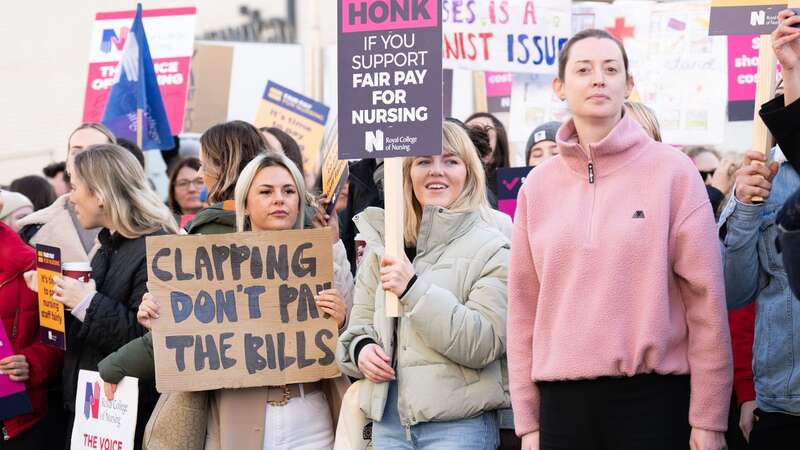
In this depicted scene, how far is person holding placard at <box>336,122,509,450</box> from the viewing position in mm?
4543

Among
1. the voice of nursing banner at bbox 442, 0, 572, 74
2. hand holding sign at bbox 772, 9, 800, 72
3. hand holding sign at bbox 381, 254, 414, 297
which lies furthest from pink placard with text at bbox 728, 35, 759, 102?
hand holding sign at bbox 381, 254, 414, 297

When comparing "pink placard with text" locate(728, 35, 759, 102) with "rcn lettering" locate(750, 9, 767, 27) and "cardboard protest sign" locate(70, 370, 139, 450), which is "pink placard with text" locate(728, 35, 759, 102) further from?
"cardboard protest sign" locate(70, 370, 139, 450)

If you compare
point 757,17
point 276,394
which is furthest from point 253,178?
point 757,17

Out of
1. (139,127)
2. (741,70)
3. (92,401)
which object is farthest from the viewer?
(741,70)

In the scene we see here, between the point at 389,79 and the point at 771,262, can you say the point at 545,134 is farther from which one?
the point at 771,262

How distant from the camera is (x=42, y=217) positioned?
6.91 metres

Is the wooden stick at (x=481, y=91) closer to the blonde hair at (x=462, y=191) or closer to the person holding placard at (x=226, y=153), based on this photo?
the person holding placard at (x=226, y=153)

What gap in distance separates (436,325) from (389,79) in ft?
3.19

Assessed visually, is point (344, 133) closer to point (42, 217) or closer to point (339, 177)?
point (339, 177)

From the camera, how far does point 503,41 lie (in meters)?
9.16

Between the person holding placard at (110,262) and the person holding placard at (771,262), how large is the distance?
273 cm

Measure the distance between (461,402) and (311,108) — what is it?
522 centimetres

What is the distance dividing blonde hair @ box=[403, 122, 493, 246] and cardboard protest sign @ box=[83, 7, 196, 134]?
4.88 metres

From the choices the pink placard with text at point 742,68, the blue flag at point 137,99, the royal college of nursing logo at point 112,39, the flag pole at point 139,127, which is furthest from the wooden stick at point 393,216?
the royal college of nursing logo at point 112,39
